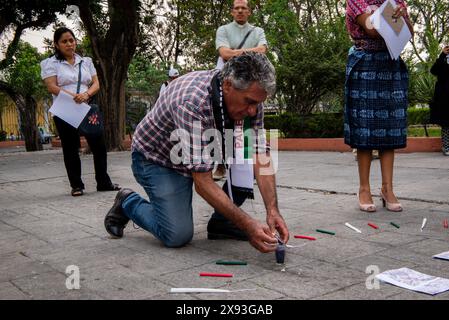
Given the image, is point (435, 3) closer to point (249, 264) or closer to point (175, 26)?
point (175, 26)

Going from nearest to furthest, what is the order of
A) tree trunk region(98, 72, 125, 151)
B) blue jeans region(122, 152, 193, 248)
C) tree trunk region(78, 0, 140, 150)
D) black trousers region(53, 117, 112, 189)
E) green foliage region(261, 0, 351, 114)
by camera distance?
blue jeans region(122, 152, 193, 248)
black trousers region(53, 117, 112, 189)
green foliage region(261, 0, 351, 114)
tree trunk region(78, 0, 140, 150)
tree trunk region(98, 72, 125, 151)

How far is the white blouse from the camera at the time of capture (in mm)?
5805

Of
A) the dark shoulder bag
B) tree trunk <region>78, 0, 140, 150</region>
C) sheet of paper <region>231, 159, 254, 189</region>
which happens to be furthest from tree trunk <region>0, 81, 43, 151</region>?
sheet of paper <region>231, 159, 254, 189</region>

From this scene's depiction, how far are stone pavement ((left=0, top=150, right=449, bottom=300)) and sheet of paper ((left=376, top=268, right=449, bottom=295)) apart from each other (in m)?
0.05

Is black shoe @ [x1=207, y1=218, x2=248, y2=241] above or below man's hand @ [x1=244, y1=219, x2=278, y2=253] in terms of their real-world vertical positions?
below

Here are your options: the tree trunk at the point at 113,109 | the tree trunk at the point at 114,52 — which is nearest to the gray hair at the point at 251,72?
the tree trunk at the point at 114,52

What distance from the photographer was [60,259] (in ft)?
10.4

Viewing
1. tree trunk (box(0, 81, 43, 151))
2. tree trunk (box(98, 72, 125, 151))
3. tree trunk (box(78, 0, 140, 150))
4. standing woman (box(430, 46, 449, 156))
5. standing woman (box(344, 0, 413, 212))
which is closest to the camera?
standing woman (box(344, 0, 413, 212))

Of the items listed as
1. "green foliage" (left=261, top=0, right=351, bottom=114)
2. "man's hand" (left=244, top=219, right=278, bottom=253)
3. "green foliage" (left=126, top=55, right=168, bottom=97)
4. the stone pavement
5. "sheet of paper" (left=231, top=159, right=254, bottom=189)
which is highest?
"green foliage" (left=126, top=55, right=168, bottom=97)

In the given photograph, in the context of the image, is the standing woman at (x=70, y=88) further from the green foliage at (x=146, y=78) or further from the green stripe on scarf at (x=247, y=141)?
the green foliage at (x=146, y=78)

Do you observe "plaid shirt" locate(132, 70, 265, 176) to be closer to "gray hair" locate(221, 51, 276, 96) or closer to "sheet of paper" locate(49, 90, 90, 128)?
"gray hair" locate(221, 51, 276, 96)

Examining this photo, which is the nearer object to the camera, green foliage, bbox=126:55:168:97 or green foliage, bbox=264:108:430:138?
green foliage, bbox=264:108:430:138

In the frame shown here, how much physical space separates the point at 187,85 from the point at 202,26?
18501mm
